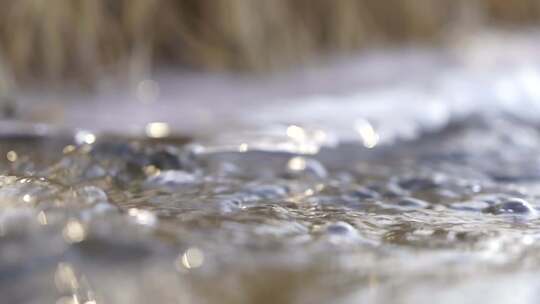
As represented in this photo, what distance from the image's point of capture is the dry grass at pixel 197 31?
1.50 meters

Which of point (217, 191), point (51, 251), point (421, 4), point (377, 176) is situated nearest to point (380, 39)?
point (421, 4)

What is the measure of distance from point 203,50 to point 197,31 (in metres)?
0.05

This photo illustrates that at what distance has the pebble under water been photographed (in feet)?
1.74

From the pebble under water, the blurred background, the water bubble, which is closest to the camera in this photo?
the pebble under water

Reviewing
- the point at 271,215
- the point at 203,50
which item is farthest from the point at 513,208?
the point at 203,50

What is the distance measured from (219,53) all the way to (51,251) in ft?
3.97

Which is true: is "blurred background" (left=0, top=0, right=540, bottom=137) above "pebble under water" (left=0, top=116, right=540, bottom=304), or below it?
above

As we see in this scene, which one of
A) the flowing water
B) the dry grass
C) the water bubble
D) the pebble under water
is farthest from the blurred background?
the water bubble

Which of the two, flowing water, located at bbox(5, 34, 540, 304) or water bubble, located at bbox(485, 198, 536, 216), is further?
water bubble, located at bbox(485, 198, 536, 216)

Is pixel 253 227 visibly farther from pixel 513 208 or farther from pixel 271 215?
pixel 513 208

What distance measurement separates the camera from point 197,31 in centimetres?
176

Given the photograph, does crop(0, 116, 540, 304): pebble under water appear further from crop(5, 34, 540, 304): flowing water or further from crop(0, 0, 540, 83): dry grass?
crop(0, 0, 540, 83): dry grass

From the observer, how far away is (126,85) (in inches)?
61.2

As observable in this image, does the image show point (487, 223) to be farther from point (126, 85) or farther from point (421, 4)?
point (421, 4)
